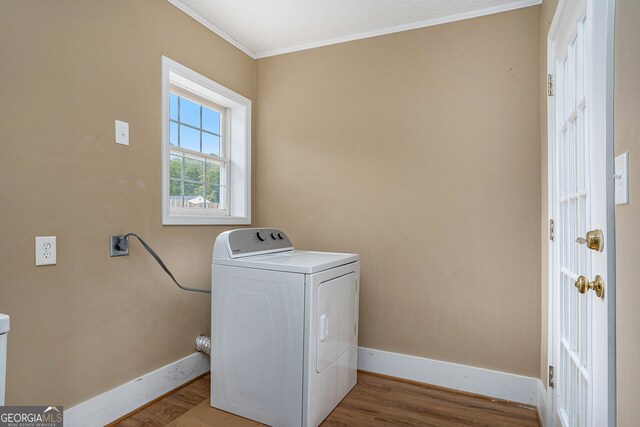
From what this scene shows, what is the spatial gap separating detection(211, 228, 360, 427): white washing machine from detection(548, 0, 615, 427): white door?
1.10 meters

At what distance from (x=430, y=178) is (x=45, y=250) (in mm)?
2212

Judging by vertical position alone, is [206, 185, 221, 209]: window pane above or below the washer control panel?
above

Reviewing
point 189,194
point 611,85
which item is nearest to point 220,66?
point 189,194

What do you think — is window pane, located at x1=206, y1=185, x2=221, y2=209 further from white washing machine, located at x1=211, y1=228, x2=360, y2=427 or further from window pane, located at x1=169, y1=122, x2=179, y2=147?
white washing machine, located at x1=211, y1=228, x2=360, y2=427

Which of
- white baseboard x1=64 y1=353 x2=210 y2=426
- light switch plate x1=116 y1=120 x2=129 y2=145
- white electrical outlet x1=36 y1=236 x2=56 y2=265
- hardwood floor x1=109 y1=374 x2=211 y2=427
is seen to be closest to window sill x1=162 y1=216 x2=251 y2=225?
light switch plate x1=116 y1=120 x2=129 y2=145

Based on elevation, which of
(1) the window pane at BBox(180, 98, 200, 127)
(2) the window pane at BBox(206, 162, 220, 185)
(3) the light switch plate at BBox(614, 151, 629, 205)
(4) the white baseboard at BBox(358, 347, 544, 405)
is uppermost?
(1) the window pane at BBox(180, 98, 200, 127)

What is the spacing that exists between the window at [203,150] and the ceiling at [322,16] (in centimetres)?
43

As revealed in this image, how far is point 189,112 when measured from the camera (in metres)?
2.64

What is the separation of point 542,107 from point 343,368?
1946mm

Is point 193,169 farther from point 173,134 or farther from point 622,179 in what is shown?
point 622,179

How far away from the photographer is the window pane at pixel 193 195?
2594 millimetres

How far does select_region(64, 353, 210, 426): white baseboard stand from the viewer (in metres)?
1.80

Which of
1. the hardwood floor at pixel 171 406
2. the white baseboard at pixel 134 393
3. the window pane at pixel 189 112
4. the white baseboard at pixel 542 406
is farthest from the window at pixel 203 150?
the white baseboard at pixel 542 406

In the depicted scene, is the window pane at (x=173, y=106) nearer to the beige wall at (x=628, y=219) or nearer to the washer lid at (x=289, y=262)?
the washer lid at (x=289, y=262)
